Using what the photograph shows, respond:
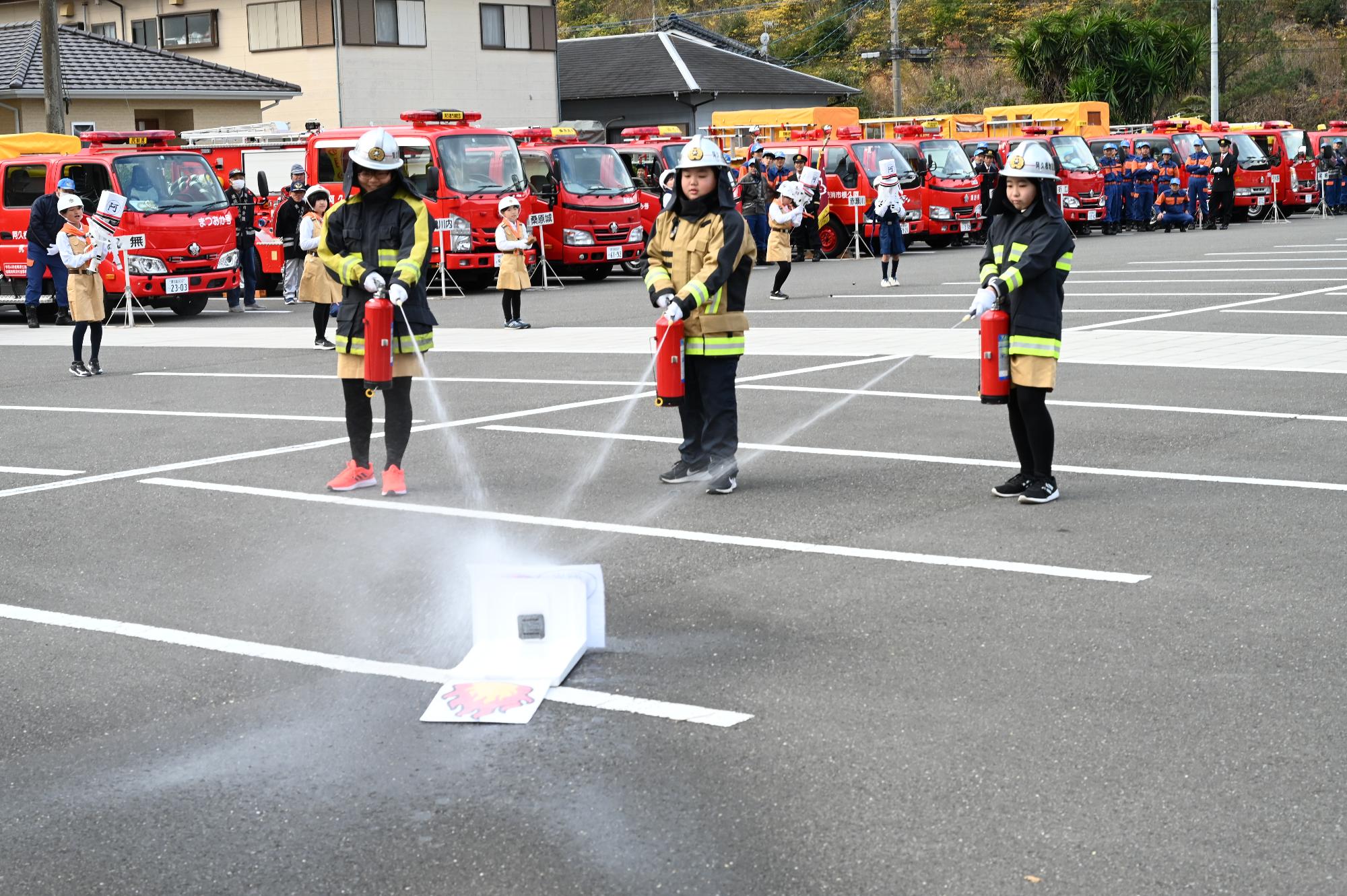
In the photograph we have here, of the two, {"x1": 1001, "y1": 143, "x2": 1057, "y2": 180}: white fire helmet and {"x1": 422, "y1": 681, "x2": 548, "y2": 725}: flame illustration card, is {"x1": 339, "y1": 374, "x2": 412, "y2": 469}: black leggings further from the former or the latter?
{"x1": 422, "y1": 681, "x2": 548, "y2": 725}: flame illustration card

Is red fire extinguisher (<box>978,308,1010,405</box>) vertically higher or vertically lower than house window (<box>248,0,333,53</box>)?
lower

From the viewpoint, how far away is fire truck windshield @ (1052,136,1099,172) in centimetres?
3488

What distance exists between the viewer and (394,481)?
9227 mm

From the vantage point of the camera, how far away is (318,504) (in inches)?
356

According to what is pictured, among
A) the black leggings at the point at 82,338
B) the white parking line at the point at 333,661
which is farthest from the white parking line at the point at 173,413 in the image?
the white parking line at the point at 333,661

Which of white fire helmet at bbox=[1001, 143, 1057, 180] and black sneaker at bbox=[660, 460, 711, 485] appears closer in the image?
white fire helmet at bbox=[1001, 143, 1057, 180]

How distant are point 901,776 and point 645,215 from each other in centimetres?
2501

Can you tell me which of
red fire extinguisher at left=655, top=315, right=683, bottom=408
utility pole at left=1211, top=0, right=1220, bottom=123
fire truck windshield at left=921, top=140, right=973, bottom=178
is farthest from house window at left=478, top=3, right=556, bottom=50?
red fire extinguisher at left=655, top=315, right=683, bottom=408

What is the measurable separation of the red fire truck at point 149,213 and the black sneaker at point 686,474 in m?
14.3

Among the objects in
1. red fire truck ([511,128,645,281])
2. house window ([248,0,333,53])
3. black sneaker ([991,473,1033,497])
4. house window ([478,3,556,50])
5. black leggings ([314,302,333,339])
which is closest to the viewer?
black sneaker ([991,473,1033,497])

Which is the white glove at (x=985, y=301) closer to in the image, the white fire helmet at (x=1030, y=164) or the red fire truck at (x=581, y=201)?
the white fire helmet at (x=1030, y=164)

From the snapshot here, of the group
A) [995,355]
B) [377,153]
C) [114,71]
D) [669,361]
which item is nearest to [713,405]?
[669,361]

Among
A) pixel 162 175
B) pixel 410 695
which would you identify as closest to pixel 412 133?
pixel 162 175

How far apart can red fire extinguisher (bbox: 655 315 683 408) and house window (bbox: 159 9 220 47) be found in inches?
1529
